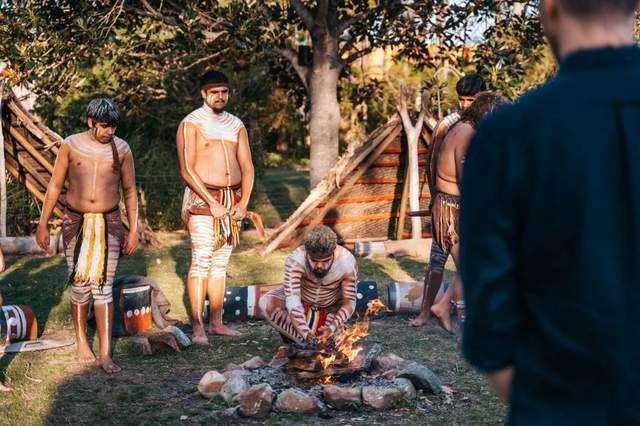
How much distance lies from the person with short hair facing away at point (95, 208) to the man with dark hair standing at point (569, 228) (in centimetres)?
515

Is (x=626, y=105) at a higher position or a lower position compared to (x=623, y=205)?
higher

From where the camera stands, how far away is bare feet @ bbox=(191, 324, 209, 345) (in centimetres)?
741

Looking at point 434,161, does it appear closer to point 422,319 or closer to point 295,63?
point 422,319

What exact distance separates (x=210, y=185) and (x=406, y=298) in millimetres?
2217

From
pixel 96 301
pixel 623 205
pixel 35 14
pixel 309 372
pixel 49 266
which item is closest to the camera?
pixel 623 205

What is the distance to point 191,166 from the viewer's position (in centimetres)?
752

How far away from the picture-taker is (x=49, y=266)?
11.1 m

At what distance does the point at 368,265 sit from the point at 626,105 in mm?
9346

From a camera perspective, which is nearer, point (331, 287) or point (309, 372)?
point (309, 372)

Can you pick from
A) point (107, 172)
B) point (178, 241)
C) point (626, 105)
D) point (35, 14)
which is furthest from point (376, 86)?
point (626, 105)

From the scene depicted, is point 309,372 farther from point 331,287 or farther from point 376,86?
point 376,86

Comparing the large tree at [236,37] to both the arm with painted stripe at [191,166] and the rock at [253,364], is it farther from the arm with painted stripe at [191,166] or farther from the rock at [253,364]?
the rock at [253,364]

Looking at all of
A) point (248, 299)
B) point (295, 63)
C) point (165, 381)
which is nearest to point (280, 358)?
point (165, 381)

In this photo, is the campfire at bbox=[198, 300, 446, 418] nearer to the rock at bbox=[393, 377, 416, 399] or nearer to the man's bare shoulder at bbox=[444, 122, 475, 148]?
the rock at bbox=[393, 377, 416, 399]
